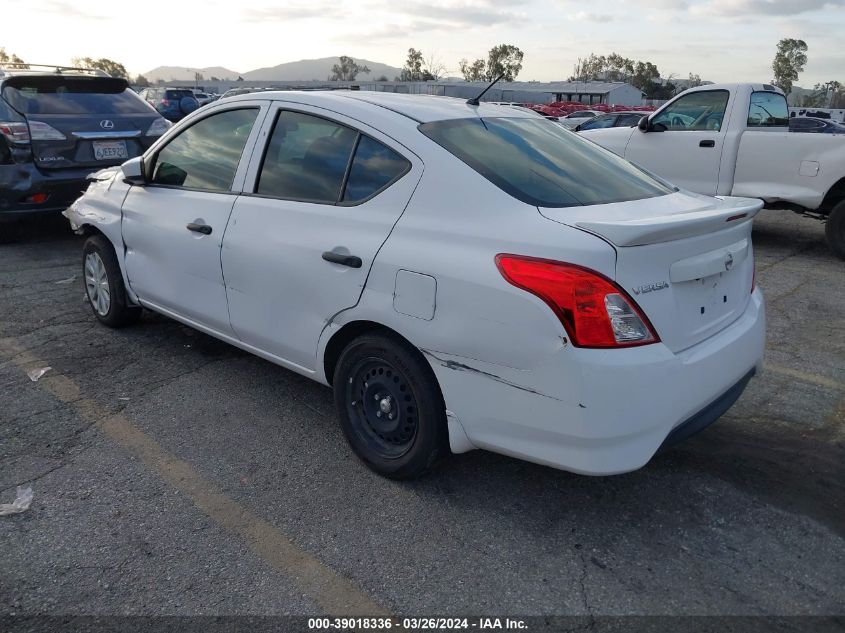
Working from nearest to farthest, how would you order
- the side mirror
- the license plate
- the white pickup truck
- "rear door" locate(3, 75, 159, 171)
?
the side mirror < "rear door" locate(3, 75, 159, 171) < the license plate < the white pickup truck

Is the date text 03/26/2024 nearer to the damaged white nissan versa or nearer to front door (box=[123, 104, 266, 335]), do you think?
the damaged white nissan versa

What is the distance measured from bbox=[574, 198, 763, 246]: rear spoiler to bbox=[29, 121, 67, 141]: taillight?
6232 mm

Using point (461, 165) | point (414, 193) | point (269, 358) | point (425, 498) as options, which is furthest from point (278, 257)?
point (425, 498)

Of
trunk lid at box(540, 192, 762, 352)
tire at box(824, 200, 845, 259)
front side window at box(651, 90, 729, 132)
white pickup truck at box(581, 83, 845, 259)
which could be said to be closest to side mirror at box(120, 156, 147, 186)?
trunk lid at box(540, 192, 762, 352)

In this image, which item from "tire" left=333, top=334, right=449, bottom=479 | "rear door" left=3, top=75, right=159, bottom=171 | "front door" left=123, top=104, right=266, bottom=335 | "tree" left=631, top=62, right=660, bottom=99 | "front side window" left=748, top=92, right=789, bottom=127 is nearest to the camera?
"tire" left=333, top=334, right=449, bottom=479

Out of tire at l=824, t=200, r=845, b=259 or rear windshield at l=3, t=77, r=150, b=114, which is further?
tire at l=824, t=200, r=845, b=259

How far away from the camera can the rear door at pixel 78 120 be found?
22.5 ft

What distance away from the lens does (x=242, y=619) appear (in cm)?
235

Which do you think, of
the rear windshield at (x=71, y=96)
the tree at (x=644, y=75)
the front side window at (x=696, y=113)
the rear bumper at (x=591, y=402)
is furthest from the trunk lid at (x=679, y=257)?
the tree at (x=644, y=75)

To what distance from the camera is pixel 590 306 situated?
7.87 feet

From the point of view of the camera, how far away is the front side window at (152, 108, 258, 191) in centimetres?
381

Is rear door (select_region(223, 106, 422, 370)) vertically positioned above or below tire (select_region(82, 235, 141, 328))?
above

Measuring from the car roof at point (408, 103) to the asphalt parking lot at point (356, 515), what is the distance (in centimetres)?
168

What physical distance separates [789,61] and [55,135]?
340 ft
